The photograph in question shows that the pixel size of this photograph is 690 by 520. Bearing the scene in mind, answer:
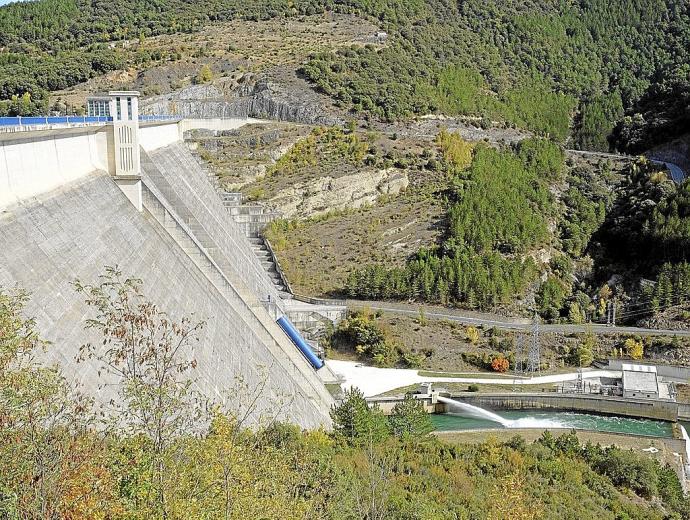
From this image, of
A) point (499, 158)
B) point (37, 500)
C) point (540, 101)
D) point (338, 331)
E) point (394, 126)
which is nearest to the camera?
point (37, 500)

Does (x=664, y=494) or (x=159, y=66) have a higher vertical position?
(x=664, y=494)

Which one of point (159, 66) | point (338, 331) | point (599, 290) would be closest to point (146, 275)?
point (338, 331)

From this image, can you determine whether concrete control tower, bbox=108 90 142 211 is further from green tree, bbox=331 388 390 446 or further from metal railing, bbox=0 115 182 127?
green tree, bbox=331 388 390 446

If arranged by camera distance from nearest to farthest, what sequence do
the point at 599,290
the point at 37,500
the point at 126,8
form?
the point at 37,500, the point at 599,290, the point at 126,8

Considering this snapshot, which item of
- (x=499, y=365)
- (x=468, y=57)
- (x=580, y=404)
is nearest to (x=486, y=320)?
(x=499, y=365)

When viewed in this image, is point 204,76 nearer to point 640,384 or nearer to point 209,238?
point 209,238

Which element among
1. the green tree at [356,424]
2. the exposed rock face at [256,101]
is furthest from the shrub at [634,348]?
the exposed rock face at [256,101]

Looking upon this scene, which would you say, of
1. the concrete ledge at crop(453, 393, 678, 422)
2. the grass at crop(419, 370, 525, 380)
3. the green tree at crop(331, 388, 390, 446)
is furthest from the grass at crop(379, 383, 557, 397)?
the green tree at crop(331, 388, 390, 446)

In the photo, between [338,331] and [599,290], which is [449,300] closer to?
[338,331]
